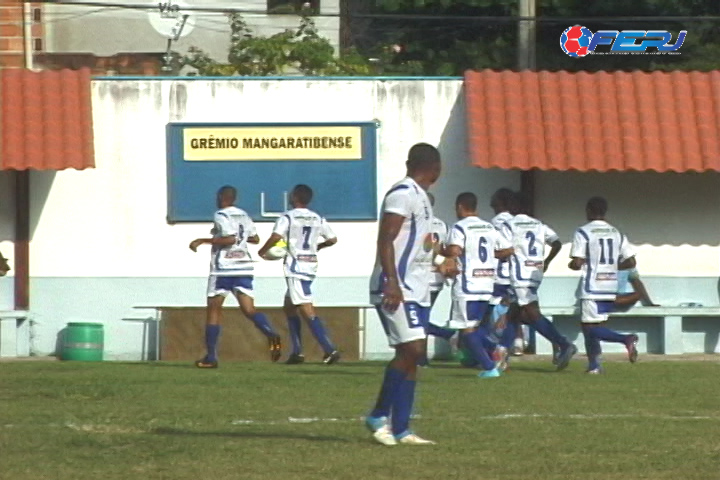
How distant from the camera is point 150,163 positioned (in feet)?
77.3

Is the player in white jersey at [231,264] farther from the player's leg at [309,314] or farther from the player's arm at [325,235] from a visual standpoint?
the player's arm at [325,235]

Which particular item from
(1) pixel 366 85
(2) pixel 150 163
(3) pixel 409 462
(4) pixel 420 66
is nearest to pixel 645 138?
(1) pixel 366 85

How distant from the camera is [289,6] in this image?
41.8m

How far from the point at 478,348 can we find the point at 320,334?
2877 mm

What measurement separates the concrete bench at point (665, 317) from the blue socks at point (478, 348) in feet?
17.7

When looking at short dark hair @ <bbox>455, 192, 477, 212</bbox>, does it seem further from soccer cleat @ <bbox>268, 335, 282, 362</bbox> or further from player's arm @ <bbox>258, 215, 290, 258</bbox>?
soccer cleat @ <bbox>268, 335, 282, 362</bbox>

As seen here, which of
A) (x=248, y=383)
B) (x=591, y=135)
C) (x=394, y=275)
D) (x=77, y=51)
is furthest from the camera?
(x=77, y=51)

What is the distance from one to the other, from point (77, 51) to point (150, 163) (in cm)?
1882

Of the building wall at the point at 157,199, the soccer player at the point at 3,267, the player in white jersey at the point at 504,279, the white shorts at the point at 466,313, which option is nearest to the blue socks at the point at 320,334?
the player in white jersey at the point at 504,279

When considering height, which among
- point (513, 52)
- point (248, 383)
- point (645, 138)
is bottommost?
point (248, 383)

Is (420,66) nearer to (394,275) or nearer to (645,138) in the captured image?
(645,138)

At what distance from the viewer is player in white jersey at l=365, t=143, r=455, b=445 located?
11148 mm

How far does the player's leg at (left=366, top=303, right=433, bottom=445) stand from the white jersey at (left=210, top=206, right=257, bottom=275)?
29.8 feet

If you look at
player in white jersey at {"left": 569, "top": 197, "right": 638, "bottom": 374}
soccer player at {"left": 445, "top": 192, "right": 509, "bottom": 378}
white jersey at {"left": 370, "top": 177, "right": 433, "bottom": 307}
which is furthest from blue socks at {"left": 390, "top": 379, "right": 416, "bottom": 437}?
player in white jersey at {"left": 569, "top": 197, "right": 638, "bottom": 374}
